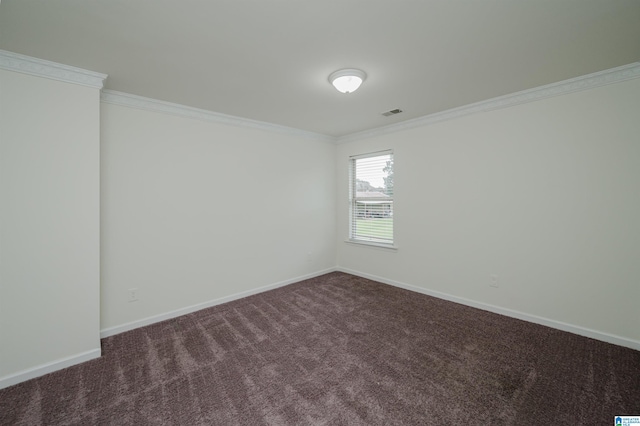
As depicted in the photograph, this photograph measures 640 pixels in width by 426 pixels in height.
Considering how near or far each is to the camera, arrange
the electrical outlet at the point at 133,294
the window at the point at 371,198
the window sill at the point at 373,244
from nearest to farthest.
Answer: the electrical outlet at the point at 133,294 < the window sill at the point at 373,244 < the window at the point at 371,198

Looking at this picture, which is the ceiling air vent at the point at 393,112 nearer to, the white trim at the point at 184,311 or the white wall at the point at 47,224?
the white trim at the point at 184,311

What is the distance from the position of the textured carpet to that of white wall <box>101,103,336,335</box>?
484 mm

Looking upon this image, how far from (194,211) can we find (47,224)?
1.31 m

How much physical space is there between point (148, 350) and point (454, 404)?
2.57m

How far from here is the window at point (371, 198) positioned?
Result: 4238mm

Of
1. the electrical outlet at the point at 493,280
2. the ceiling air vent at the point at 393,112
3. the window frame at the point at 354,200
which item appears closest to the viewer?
the electrical outlet at the point at 493,280

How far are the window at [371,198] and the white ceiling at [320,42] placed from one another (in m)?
1.58

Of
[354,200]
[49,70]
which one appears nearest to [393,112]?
[354,200]

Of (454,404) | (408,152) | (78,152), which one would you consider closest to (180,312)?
(78,152)

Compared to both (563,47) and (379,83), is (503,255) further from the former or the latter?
(379,83)

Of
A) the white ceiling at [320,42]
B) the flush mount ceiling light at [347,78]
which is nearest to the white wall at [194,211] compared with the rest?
the white ceiling at [320,42]

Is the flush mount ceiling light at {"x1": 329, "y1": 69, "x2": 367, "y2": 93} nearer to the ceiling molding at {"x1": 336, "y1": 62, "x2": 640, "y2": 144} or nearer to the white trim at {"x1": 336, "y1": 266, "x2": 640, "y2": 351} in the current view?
the ceiling molding at {"x1": 336, "y1": 62, "x2": 640, "y2": 144}

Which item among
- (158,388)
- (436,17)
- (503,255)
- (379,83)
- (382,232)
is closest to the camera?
(436,17)

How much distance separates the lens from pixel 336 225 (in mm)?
5020
